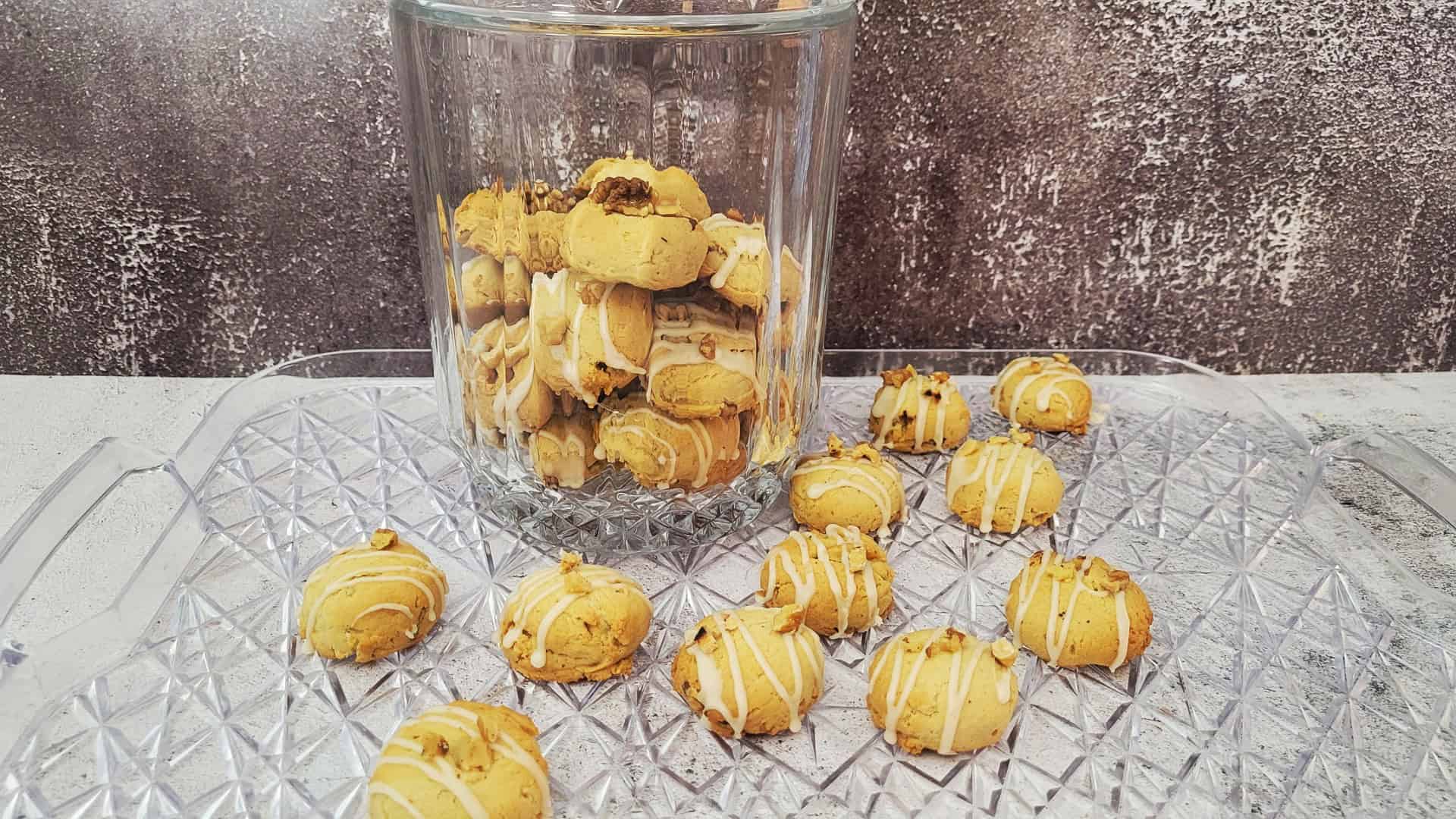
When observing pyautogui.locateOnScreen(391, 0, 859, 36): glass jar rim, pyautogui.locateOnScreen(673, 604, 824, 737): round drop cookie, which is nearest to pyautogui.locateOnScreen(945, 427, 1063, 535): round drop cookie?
pyautogui.locateOnScreen(673, 604, 824, 737): round drop cookie

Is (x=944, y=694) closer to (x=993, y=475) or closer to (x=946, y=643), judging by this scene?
(x=946, y=643)

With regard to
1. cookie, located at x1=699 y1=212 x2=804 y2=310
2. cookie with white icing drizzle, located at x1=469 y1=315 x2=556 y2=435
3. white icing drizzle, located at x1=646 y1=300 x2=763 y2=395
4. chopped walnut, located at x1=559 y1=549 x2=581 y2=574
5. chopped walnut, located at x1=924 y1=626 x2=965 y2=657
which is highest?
cookie, located at x1=699 y1=212 x2=804 y2=310

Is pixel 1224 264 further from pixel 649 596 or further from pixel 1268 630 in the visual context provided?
pixel 649 596

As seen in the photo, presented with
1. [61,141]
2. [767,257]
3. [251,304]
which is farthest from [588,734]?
[61,141]

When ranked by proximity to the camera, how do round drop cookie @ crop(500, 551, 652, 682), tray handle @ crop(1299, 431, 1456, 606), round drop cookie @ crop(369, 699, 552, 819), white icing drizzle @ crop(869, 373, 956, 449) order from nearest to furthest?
1. round drop cookie @ crop(369, 699, 552, 819)
2. round drop cookie @ crop(500, 551, 652, 682)
3. tray handle @ crop(1299, 431, 1456, 606)
4. white icing drizzle @ crop(869, 373, 956, 449)

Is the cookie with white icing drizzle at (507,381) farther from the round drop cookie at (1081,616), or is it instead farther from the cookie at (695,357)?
the round drop cookie at (1081,616)

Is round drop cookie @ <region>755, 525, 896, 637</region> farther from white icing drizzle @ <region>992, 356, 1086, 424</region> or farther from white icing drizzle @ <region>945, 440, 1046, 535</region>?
white icing drizzle @ <region>992, 356, 1086, 424</region>

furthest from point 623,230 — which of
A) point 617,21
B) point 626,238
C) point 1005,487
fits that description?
point 1005,487
